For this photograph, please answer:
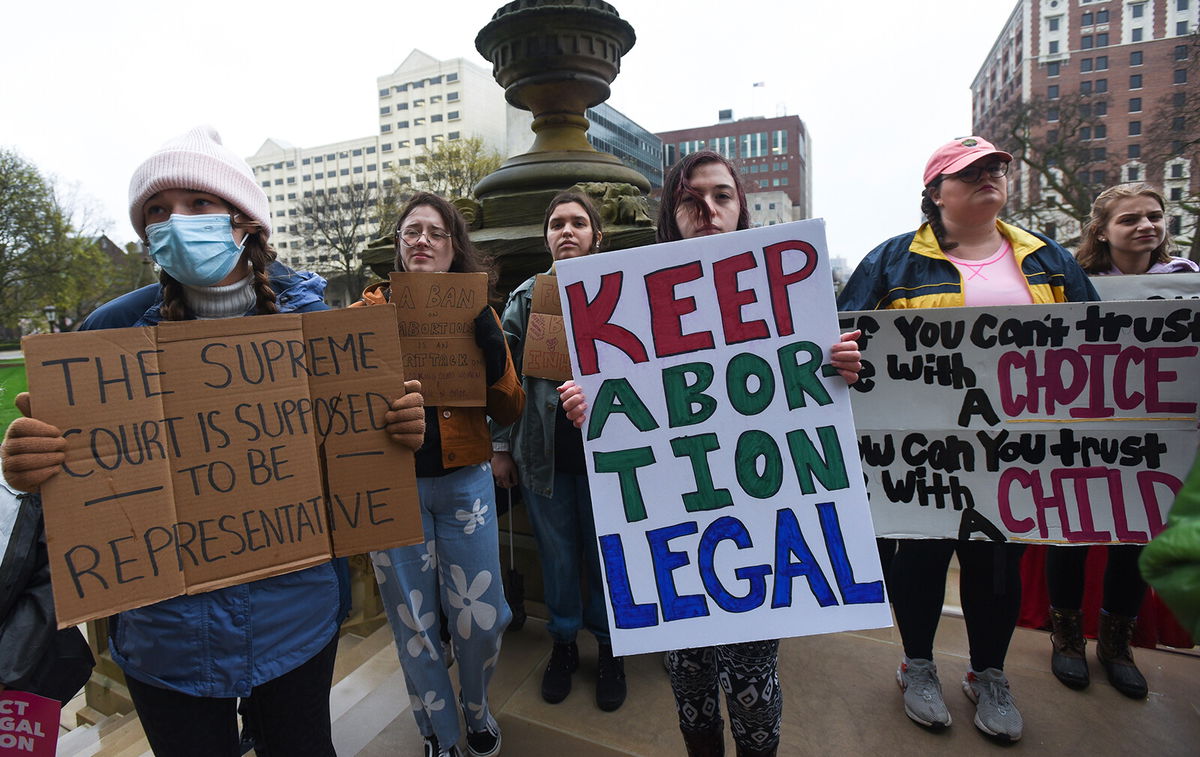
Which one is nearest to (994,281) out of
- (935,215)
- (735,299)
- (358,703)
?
(935,215)

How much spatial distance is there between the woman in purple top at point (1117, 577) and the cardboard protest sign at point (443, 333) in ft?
8.31

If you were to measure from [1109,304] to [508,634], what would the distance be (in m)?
2.69

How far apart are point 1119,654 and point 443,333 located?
2.98 metres

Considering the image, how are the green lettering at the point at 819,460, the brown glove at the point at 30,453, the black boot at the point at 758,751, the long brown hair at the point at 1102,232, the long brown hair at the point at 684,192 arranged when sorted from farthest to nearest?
the long brown hair at the point at 1102,232 → the long brown hair at the point at 684,192 → the black boot at the point at 758,751 → the green lettering at the point at 819,460 → the brown glove at the point at 30,453

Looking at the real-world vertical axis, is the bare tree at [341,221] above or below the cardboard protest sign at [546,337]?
above

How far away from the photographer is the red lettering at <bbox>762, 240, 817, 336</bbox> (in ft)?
4.93

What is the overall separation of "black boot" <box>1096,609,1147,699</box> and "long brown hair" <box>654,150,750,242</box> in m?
2.34

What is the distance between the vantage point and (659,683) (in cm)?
245

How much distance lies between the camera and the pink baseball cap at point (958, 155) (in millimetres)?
1887

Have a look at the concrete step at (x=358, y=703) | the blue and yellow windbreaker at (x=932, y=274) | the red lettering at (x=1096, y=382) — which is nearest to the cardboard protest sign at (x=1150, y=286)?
the blue and yellow windbreaker at (x=932, y=274)

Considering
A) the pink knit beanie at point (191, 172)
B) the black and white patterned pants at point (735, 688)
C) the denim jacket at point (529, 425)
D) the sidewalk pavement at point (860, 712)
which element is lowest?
the sidewalk pavement at point (860, 712)

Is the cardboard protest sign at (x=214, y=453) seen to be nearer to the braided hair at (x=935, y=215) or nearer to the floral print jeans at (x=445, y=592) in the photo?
the floral print jeans at (x=445, y=592)

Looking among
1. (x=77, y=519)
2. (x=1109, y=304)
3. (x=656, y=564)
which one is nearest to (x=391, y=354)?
(x=77, y=519)

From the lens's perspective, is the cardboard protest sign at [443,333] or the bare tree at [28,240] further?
the bare tree at [28,240]
